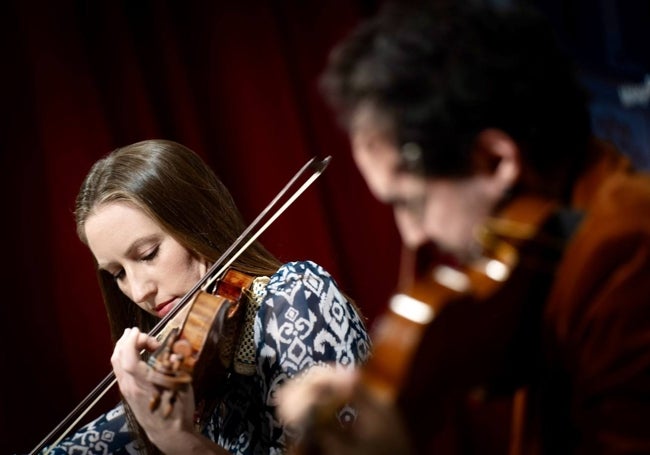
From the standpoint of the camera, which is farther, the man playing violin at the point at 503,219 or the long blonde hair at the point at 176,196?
the long blonde hair at the point at 176,196

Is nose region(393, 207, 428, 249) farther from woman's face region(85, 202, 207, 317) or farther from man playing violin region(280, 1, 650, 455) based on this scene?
woman's face region(85, 202, 207, 317)

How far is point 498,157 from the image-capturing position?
0.74 meters

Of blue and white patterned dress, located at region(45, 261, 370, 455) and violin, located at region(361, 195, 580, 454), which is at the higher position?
violin, located at region(361, 195, 580, 454)

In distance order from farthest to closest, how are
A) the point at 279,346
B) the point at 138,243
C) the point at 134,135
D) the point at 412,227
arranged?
the point at 134,135 < the point at 138,243 < the point at 279,346 < the point at 412,227

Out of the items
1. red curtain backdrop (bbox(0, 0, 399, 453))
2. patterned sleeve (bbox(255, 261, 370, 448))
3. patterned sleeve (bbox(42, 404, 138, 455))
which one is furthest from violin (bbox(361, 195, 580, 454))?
red curtain backdrop (bbox(0, 0, 399, 453))

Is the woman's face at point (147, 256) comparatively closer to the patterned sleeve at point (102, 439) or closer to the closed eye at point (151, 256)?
the closed eye at point (151, 256)

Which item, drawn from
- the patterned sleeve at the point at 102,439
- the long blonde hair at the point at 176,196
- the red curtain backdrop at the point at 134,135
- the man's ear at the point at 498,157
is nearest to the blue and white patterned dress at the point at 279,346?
the long blonde hair at the point at 176,196

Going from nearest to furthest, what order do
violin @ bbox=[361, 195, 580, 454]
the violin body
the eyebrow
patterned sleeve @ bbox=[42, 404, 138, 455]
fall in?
violin @ bbox=[361, 195, 580, 454] → the violin body → the eyebrow → patterned sleeve @ bbox=[42, 404, 138, 455]

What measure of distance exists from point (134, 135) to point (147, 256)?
0.75 metres

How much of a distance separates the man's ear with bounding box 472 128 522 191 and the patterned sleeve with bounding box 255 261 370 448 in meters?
0.50

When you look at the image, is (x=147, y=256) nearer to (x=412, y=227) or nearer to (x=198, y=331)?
(x=198, y=331)

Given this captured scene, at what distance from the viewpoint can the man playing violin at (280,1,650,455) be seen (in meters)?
0.66

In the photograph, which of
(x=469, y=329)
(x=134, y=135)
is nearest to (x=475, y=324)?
A: (x=469, y=329)

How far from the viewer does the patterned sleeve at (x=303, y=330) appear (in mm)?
1163
